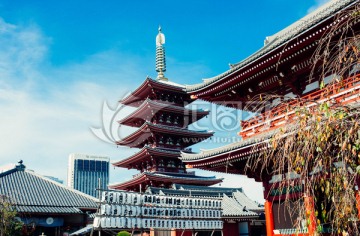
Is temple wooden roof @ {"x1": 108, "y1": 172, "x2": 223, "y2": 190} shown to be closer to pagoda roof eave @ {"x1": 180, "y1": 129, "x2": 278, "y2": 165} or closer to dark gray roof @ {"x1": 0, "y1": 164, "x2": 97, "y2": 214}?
dark gray roof @ {"x1": 0, "y1": 164, "x2": 97, "y2": 214}

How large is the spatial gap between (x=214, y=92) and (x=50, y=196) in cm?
1562

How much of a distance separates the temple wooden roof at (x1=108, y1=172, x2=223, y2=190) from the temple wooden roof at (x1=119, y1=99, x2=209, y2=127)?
→ 545cm

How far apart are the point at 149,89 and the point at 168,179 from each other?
8214 millimetres

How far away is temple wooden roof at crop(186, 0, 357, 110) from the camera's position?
31.2 feet

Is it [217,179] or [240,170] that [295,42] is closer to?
[240,170]

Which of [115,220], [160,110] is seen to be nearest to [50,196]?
[160,110]

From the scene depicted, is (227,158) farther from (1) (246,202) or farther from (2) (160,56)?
(2) (160,56)

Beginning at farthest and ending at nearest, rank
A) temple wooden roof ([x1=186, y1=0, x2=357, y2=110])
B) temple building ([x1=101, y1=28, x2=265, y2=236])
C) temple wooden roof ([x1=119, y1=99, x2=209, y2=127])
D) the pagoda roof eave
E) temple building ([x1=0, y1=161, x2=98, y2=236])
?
temple wooden roof ([x1=119, y1=99, x2=209, y2=127])
temple building ([x1=0, y1=161, x2=98, y2=236])
temple building ([x1=101, y1=28, x2=265, y2=236])
the pagoda roof eave
temple wooden roof ([x1=186, y1=0, x2=357, y2=110])

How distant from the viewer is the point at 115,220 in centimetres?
1172

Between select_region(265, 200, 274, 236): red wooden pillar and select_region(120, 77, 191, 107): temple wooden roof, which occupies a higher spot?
select_region(120, 77, 191, 107): temple wooden roof

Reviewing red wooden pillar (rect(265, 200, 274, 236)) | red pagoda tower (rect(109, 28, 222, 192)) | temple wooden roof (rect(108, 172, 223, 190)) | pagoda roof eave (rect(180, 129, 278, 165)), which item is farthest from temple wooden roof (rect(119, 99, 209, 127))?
red wooden pillar (rect(265, 200, 274, 236))

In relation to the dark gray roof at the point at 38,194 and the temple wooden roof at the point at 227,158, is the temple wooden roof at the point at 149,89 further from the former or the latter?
the temple wooden roof at the point at 227,158

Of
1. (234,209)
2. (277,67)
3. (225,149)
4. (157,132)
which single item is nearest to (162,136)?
(157,132)

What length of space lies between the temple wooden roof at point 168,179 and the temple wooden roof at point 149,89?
733 cm
